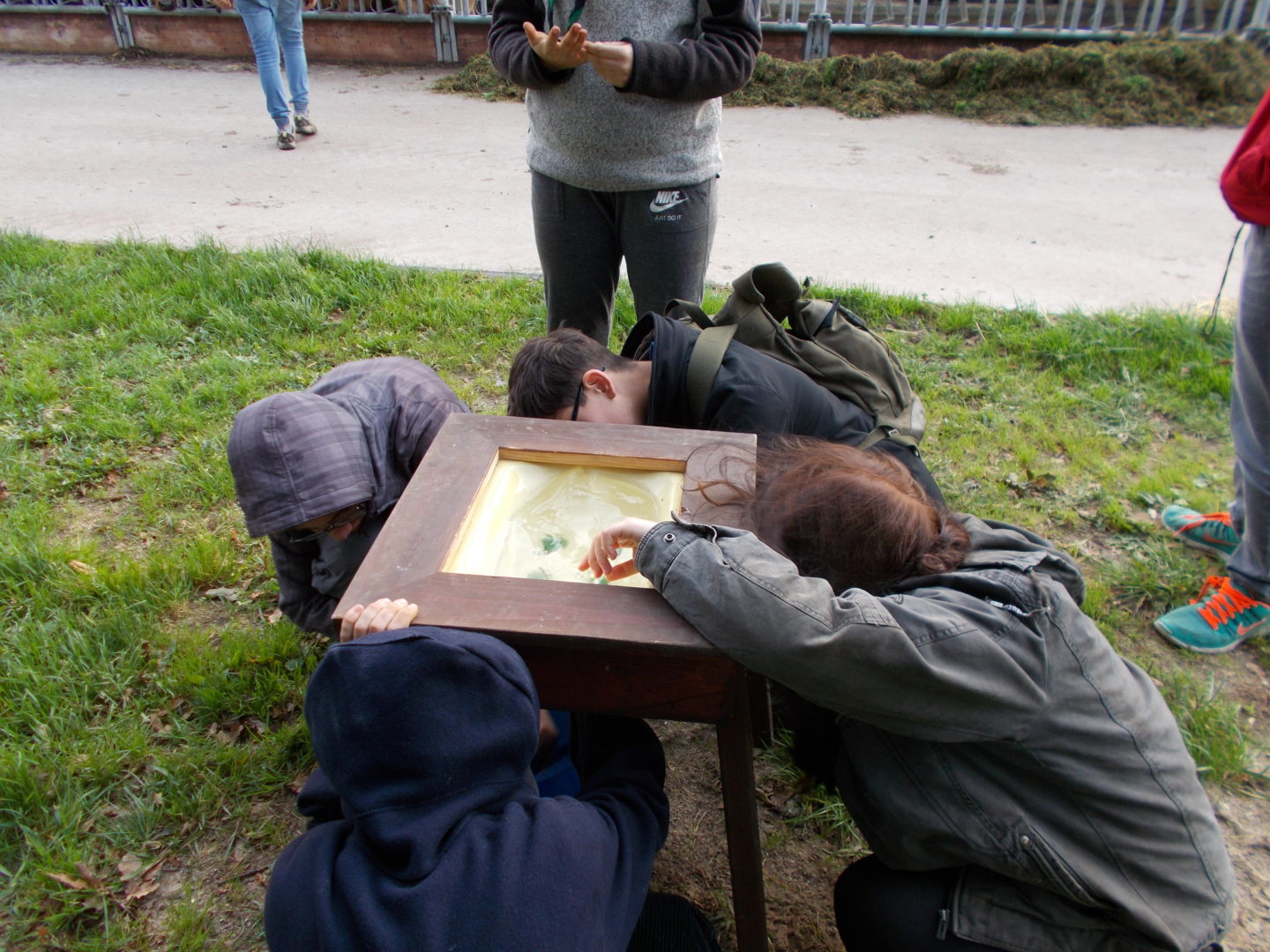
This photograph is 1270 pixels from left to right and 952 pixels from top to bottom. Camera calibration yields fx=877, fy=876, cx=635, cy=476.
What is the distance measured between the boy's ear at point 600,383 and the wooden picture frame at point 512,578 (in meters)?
0.27

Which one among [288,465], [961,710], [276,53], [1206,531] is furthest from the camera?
[276,53]

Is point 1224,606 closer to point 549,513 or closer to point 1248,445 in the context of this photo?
point 1248,445

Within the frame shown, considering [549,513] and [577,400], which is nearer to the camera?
[549,513]

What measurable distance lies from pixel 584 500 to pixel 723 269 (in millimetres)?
2894

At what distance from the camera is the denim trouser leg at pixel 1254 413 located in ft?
6.84

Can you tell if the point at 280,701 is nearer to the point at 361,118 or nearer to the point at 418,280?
the point at 418,280

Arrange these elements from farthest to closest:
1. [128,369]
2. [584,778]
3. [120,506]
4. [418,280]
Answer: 1. [418,280]
2. [128,369]
3. [120,506]
4. [584,778]

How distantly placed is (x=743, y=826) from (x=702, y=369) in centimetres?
89

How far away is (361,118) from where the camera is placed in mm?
6676

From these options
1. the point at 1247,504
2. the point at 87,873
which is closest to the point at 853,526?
the point at 1247,504

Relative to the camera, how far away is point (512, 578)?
4.16 ft

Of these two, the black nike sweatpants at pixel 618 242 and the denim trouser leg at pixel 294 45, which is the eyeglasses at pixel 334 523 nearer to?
the black nike sweatpants at pixel 618 242

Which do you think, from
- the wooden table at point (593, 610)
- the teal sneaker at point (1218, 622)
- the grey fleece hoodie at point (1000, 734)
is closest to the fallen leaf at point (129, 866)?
the wooden table at point (593, 610)

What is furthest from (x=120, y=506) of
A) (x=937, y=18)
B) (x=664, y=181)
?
(x=937, y=18)
